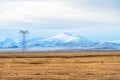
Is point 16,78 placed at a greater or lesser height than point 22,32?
lesser

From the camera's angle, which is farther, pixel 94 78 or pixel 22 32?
pixel 22 32

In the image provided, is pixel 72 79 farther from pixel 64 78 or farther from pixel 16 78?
pixel 16 78

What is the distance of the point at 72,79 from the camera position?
39438mm

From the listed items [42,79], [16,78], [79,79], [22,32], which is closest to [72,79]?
[79,79]

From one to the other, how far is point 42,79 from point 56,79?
1.53 meters

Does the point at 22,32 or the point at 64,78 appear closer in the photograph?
the point at 64,78

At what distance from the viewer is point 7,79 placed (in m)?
40.1

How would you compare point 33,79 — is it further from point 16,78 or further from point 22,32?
point 22,32

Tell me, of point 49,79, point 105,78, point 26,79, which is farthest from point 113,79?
point 26,79

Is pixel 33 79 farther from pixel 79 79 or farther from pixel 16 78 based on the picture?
pixel 79 79

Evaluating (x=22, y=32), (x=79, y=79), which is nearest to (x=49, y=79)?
(x=79, y=79)

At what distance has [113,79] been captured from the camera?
3922 centimetres

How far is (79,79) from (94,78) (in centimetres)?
196

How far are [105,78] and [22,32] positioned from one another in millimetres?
143630
